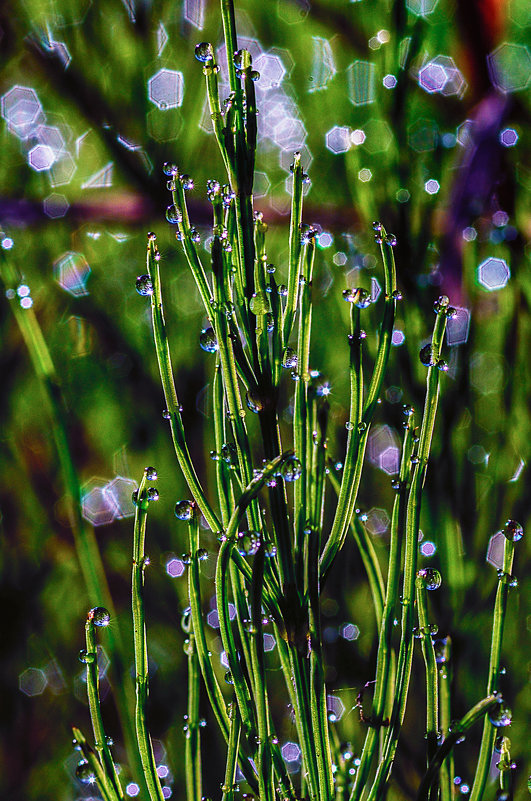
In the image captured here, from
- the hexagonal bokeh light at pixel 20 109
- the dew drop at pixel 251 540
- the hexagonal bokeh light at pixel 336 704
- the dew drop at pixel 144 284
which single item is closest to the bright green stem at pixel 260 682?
the dew drop at pixel 251 540

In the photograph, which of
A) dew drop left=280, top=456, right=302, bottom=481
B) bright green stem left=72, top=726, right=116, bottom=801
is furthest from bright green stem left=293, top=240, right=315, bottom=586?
bright green stem left=72, top=726, right=116, bottom=801

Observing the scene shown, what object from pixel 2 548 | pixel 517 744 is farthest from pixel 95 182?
pixel 517 744

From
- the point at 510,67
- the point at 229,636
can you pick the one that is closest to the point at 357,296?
the point at 229,636

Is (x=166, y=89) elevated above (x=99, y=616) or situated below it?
above

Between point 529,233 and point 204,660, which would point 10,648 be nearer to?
point 204,660

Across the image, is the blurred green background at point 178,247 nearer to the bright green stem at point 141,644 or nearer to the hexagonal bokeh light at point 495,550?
the hexagonal bokeh light at point 495,550

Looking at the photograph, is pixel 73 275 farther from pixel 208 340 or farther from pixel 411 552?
pixel 411 552

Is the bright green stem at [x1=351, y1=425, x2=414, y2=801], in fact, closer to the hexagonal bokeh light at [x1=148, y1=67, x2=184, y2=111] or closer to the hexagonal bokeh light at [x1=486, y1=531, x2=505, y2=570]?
the hexagonal bokeh light at [x1=486, y1=531, x2=505, y2=570]
